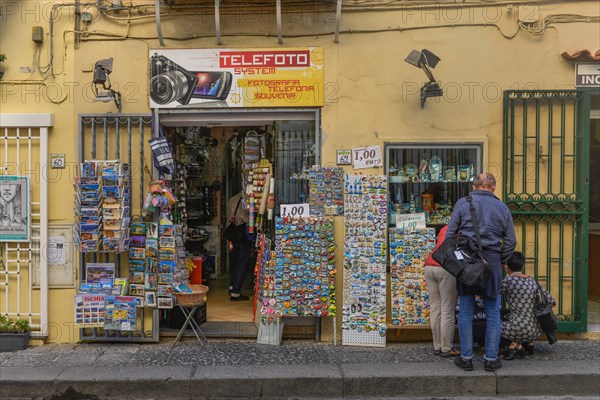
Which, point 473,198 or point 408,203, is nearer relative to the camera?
point 473,198

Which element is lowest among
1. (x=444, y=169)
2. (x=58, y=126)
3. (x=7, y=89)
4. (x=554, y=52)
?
(x=444, y=169)

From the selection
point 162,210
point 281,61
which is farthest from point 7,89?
point 281,61

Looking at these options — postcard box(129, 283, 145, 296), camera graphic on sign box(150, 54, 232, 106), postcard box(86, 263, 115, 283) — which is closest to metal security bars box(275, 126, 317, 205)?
camera graphic on sign box(150, 54, 232, 106)

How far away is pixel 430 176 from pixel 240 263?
305 cm

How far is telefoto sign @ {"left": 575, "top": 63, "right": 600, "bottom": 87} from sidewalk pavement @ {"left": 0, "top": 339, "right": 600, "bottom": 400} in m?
3.09

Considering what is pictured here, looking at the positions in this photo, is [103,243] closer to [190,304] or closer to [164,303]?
[164,303]

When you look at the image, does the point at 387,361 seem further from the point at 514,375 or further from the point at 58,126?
the point at 58,126

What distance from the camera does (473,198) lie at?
18.8 ft

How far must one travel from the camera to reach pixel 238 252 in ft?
28.0

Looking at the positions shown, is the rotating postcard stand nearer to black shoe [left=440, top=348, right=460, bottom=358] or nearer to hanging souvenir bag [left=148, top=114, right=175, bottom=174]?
hanging souvenir bag [left=148, top=114, right=175, bottom=174]

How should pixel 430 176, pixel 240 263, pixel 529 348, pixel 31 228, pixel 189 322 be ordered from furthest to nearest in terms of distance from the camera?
1. pixel 240 263
2. pixel 430 176
3. pixel 31 228
4. pixel 189 322
5. pixel 529 348

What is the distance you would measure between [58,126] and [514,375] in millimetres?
5634

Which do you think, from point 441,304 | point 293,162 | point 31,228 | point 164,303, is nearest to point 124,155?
point 31,228

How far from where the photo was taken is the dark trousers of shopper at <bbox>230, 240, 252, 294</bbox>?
8.47 metres
